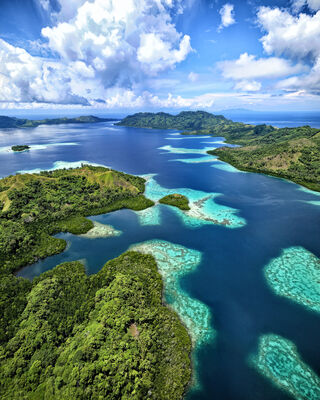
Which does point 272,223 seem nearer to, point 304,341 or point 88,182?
point 304,341

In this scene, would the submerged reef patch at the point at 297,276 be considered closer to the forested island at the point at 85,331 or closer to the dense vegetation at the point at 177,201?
the forested island at the point at 85,331

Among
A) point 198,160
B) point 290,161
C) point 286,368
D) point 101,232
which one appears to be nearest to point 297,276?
point 286,368

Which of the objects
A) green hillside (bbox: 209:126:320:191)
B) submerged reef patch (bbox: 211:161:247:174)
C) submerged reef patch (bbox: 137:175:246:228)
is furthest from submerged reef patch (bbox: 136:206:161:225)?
green hillside (bbox: 209:126:320:191)

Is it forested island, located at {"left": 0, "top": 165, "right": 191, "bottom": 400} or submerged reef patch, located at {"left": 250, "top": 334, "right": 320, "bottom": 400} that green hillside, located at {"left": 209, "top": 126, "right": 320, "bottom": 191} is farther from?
forested island, located at {"left": 0, "top": 165, "right": 191, "bottom": 400}

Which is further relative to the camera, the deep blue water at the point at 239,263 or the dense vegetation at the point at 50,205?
the dense vegetation at the point at 50,205

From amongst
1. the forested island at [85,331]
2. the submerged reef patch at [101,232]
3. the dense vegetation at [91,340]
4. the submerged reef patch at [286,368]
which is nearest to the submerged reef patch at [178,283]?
the forested island at [85,331]
